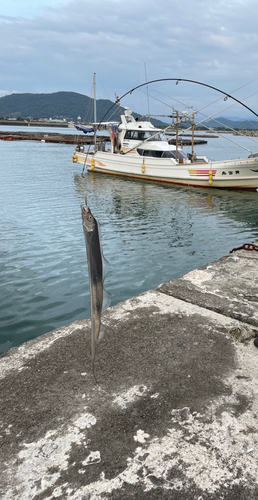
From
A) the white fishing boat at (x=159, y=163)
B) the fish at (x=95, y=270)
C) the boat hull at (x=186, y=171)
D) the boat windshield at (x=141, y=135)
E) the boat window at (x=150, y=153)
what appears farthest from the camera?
the boat windshield at (x=141, y=135)

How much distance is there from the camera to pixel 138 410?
6.94ft

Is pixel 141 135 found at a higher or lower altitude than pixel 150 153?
higher

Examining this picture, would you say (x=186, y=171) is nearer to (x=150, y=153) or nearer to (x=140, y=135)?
(x=150, y=153)

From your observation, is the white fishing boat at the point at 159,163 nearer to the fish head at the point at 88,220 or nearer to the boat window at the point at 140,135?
the boat window at the point at 140,135

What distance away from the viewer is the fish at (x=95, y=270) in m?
1.80

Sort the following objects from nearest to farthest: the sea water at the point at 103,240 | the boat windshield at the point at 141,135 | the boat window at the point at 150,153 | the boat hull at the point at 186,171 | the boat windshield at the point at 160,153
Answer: the sea water at the point at 103,240, the boat hull at the point at 186,171, the boat windshield at the point at 160,153, the boat window at the point at 150,153, the boat windshield at the point at 141,135

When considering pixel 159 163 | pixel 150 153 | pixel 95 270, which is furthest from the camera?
pixel 150 153

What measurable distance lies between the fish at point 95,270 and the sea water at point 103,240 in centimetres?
295

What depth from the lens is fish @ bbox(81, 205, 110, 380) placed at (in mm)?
1805

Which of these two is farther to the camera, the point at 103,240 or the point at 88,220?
the point at 103,240

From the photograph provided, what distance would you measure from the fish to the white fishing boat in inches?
666

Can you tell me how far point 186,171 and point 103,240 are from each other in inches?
447

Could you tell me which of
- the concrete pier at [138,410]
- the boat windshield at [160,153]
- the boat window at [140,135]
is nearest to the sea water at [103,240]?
the concrete pier at [138,410]

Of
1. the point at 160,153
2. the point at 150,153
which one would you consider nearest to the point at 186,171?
the point at 160,153
